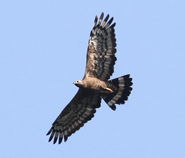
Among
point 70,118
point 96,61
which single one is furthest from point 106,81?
point 70,118

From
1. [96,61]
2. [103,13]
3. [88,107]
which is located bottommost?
[88,107]

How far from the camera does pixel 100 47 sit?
18.3 metres

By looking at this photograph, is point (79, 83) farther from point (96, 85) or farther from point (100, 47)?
point (100, 47)

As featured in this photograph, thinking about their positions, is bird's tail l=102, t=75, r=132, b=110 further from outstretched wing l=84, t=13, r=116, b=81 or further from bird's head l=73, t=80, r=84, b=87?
bird's head l=73, t=80, r=84, b=87

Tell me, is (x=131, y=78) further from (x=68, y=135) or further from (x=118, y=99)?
(x=68, y=135)

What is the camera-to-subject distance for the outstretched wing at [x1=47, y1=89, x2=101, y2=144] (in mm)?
18797

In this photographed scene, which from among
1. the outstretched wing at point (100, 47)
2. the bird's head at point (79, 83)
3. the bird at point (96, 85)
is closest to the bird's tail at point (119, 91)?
the bird at point (96, 85)

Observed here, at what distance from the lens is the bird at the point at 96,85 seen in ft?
59.8

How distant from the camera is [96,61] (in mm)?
18359

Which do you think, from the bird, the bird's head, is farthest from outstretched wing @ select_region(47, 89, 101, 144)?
the bird's head

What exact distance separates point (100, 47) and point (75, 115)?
8.61 feet

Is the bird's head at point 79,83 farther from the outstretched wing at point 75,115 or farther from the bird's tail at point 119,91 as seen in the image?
the bird's tail at point 119,91

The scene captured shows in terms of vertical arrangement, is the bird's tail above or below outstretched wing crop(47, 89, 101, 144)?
above

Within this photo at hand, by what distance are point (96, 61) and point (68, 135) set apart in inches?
112
